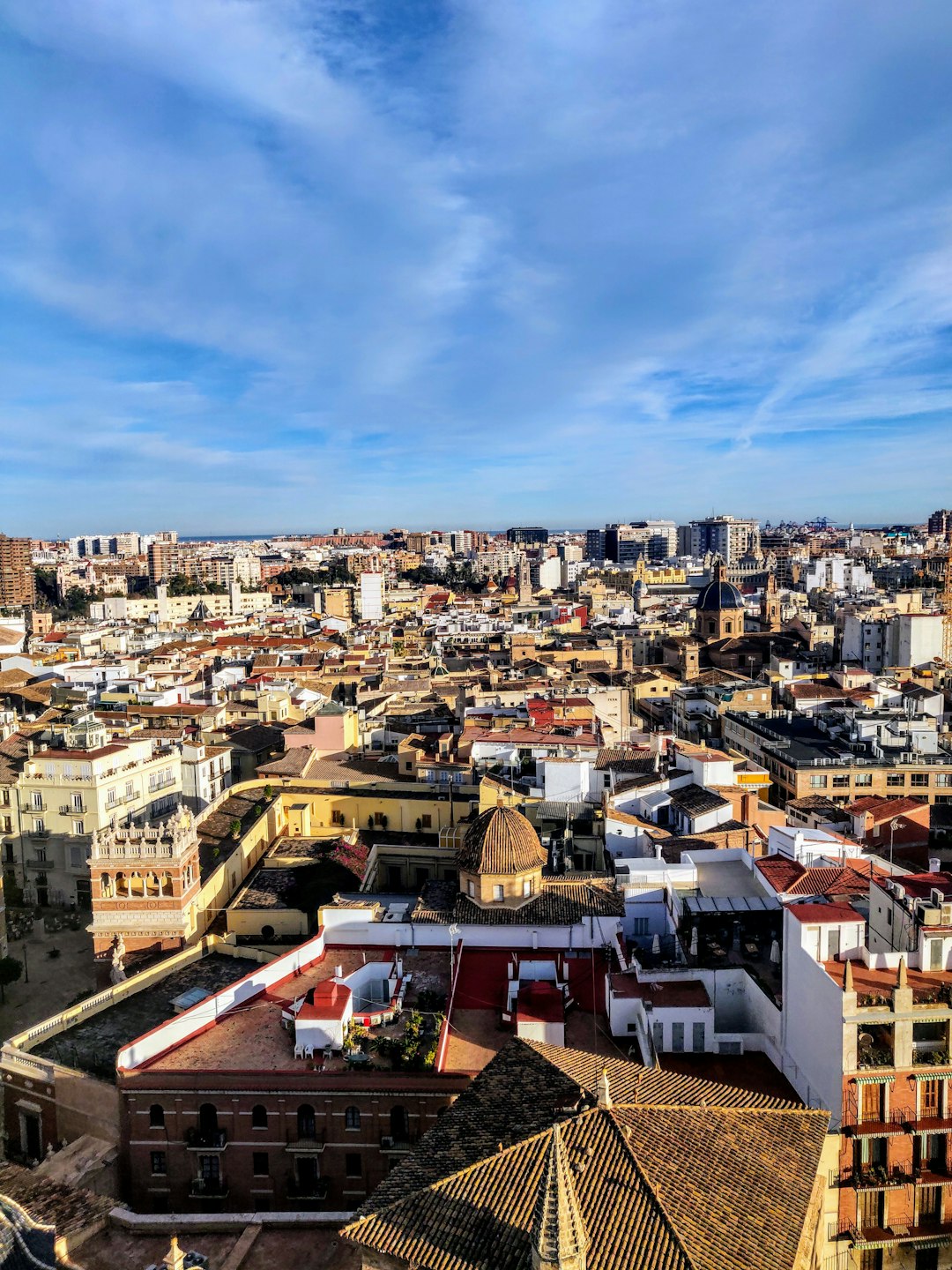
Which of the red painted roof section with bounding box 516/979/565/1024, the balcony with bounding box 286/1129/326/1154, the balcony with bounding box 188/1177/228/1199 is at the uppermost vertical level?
the red painted roof section with bounding box 516/979/565/1024

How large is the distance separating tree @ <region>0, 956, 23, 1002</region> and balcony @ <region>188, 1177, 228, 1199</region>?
10.8m

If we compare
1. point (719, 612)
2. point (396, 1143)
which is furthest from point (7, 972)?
point (719, 612)

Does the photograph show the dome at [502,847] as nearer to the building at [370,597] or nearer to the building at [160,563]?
the building at [370,597]

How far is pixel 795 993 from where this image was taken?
14172mm

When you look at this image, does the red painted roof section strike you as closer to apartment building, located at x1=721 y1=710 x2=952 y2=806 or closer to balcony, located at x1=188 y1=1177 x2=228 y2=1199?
balcony, located at x1=188 y1=1177 x2=228 y2=1199

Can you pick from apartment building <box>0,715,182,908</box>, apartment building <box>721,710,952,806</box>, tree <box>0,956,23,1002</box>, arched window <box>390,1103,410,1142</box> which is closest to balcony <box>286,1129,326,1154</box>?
arched window <box>390,1103,410,1142</box>

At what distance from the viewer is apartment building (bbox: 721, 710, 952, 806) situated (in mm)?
34812

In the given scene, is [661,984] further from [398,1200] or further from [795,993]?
[398,1200]

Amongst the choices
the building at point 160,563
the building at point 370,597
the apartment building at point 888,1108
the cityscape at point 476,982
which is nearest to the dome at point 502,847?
the cityscape at point 476,982

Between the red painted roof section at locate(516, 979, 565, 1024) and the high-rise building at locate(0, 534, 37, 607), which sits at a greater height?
the high-rise building at locate(0, 534, 37, 607)

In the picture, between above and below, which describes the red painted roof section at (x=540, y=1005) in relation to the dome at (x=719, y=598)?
below

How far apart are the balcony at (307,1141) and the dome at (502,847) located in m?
6.50

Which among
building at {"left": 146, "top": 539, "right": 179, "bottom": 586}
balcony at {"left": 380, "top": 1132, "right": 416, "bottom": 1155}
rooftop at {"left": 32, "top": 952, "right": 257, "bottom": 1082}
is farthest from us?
building at {"left": 146, "top": 539, "right": 179, "bottom": 586}

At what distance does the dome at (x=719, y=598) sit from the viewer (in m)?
70.8
